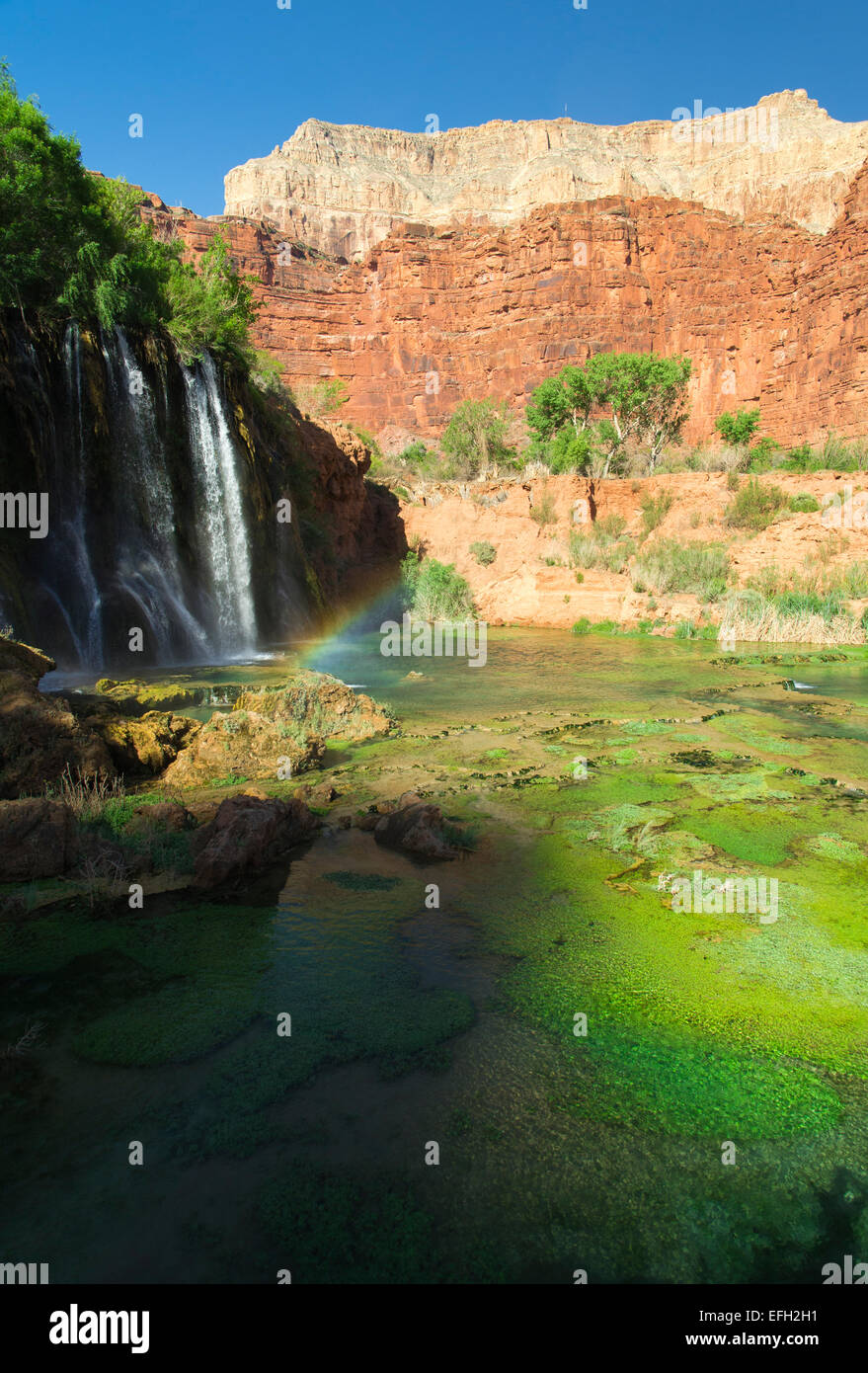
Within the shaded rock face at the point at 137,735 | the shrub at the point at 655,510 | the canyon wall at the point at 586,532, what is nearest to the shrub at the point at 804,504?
the canyon wall at the point at 586,532

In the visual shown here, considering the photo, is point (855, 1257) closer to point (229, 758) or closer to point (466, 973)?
point (466, 973)

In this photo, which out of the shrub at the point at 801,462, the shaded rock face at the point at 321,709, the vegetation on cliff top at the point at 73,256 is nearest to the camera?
the shaded rock face at the point at 321,709

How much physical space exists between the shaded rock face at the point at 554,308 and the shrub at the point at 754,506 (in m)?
33.6

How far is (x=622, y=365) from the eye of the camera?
37.0 metres

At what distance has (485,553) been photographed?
27.4 m

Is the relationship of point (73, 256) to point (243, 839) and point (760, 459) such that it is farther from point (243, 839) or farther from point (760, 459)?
point (760, 459)

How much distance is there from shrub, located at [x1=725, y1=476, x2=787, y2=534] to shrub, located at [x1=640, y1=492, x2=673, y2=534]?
2.24 metres

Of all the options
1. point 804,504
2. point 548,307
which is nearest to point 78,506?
point 804,504

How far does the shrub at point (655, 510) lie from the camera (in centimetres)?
2578

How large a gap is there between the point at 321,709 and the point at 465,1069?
596 cm

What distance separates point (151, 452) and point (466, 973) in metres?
17.5

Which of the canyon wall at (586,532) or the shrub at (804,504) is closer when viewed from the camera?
the canyon wall at (586,532)

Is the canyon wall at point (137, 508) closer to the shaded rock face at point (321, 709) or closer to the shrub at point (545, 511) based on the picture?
the shaded rock face at point (321, 709)

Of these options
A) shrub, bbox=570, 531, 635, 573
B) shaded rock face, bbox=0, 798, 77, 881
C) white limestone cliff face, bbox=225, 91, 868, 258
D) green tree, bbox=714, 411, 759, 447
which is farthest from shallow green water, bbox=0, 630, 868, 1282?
white limestone cliff face, bbox=225, 91, 868, 258
